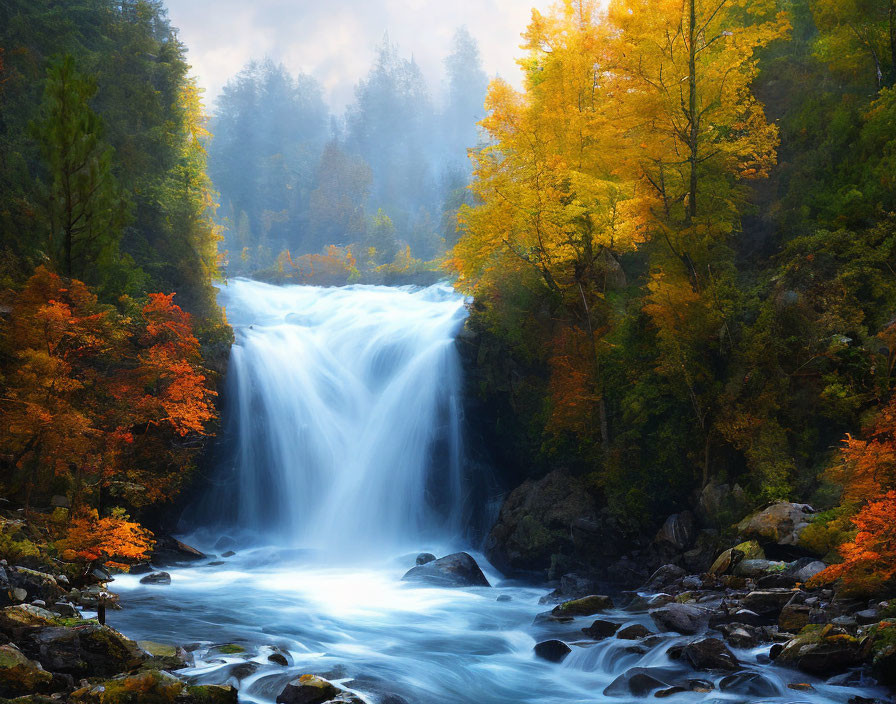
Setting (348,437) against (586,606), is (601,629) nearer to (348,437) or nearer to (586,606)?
(586,606)

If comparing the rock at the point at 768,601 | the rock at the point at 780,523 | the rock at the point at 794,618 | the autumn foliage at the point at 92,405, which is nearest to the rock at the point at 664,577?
the rock at the point at 780,523

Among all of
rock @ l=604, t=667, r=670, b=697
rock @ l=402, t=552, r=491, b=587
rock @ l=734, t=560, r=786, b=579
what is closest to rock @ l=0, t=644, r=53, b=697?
rock @ l=604, t=667, r=670, b=697

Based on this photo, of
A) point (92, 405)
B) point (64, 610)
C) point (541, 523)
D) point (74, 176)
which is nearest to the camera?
point (64, 610)

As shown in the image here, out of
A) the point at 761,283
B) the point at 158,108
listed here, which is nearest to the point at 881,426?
the point at 761,283

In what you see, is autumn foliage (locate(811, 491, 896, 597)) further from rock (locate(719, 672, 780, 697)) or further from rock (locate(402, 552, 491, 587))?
rock (locate(402, 552, 491, 587))

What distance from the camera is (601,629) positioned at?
11805mm

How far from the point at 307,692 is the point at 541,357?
14.1m

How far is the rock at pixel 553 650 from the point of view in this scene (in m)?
11.5

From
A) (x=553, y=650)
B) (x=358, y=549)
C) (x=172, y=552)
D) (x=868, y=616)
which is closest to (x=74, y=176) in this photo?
(x=172, y=552)

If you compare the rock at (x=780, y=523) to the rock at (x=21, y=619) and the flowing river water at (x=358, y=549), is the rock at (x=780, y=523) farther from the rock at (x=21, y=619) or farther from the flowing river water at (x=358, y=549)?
the rock at (x=21, y=619)

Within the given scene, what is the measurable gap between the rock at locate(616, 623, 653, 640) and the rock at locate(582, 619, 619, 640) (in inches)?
11.1

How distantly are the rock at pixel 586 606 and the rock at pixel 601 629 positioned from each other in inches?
52.3

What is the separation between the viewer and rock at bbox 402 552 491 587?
55.5 feet

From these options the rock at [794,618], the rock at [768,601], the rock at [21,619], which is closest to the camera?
the rock at [21,619]
